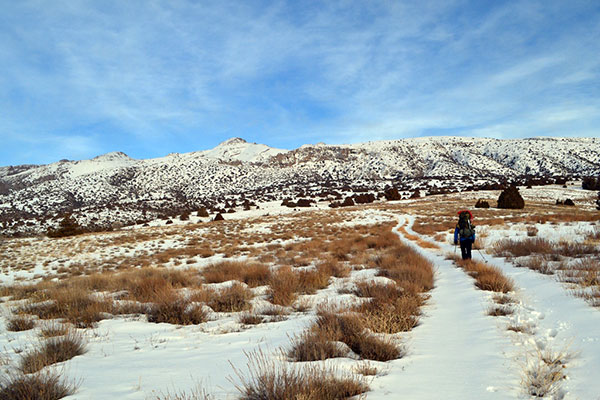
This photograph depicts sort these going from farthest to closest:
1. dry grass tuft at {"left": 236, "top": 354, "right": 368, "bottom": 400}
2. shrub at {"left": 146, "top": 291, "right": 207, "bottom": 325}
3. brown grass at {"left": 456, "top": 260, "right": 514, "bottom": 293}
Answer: brown grass at {"left": 456, "top": 260, "right": 514, "bottom": 293} → shrub at {"left": 146, "top": 291, "right": 207, "bottom": 325} → dry grass tuft at {"left": 236, "top": 354, "right": 368, "bottom": 400}

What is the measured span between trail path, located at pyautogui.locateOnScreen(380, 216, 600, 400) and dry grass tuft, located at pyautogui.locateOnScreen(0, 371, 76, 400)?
9.35 ft

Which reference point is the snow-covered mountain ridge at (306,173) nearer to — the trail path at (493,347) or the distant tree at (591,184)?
the distant tree at (591,184)

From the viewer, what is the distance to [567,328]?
12.9ft

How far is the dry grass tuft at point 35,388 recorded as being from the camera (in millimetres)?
2602

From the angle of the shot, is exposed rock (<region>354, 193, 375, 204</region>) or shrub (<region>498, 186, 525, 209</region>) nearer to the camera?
shrub (<region>498, 186, 525, 209</region>)

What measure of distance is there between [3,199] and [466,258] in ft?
408

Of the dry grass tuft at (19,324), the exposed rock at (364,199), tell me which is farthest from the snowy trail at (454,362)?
the exposed rock at (364,199)

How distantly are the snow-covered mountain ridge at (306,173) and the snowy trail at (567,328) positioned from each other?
74195 millimetres

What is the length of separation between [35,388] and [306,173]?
4709 inches

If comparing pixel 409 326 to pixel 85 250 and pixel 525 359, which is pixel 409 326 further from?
pixel 85 250

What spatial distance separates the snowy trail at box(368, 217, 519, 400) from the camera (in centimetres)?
271

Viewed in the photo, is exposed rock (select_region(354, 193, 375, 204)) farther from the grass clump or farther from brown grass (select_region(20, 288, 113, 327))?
the grass clump

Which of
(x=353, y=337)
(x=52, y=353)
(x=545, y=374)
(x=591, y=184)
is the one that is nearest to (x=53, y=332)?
(x=52, y=353)

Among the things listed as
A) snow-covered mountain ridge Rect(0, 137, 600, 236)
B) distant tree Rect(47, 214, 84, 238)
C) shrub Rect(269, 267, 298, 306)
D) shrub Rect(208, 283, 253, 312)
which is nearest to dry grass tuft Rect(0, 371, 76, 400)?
shrub Rect(208, 283, 253, 312)
